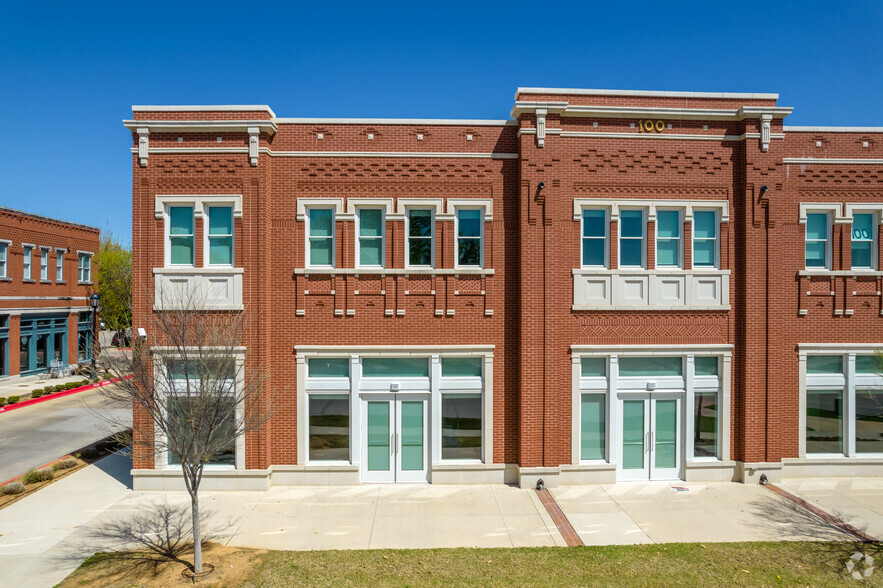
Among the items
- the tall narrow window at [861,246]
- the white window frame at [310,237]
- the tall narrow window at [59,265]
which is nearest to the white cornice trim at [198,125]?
the white window frame at [310,237]

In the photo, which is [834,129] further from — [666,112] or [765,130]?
[666,112]

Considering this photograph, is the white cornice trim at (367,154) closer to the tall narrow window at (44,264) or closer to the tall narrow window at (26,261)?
the tall narrow window at (26,261)

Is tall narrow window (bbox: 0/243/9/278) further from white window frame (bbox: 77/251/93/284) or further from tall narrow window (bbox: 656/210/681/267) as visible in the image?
tall narrow window (bbox: 656/210/681/267)

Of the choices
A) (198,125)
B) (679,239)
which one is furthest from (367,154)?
(679,239)

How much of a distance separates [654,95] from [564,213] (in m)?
3.61

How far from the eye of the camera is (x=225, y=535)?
936 centimetres

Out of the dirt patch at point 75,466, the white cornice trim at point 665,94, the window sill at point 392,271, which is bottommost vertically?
the dirt patch at point 75,466

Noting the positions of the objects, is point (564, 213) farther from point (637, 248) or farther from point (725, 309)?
point (725, 309)

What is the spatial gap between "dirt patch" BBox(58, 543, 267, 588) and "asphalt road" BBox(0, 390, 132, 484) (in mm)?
4270

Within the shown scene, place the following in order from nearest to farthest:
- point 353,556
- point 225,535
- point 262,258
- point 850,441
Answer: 1. point 353,556
2. point 225,535
3. point 262,258
4. point 850,441

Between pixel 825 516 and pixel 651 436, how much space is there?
139 inches

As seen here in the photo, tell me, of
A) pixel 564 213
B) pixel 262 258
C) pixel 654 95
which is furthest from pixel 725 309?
pixel 262 258

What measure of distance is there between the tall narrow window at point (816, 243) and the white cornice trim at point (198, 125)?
13426mm

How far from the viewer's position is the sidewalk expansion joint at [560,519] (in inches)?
361
